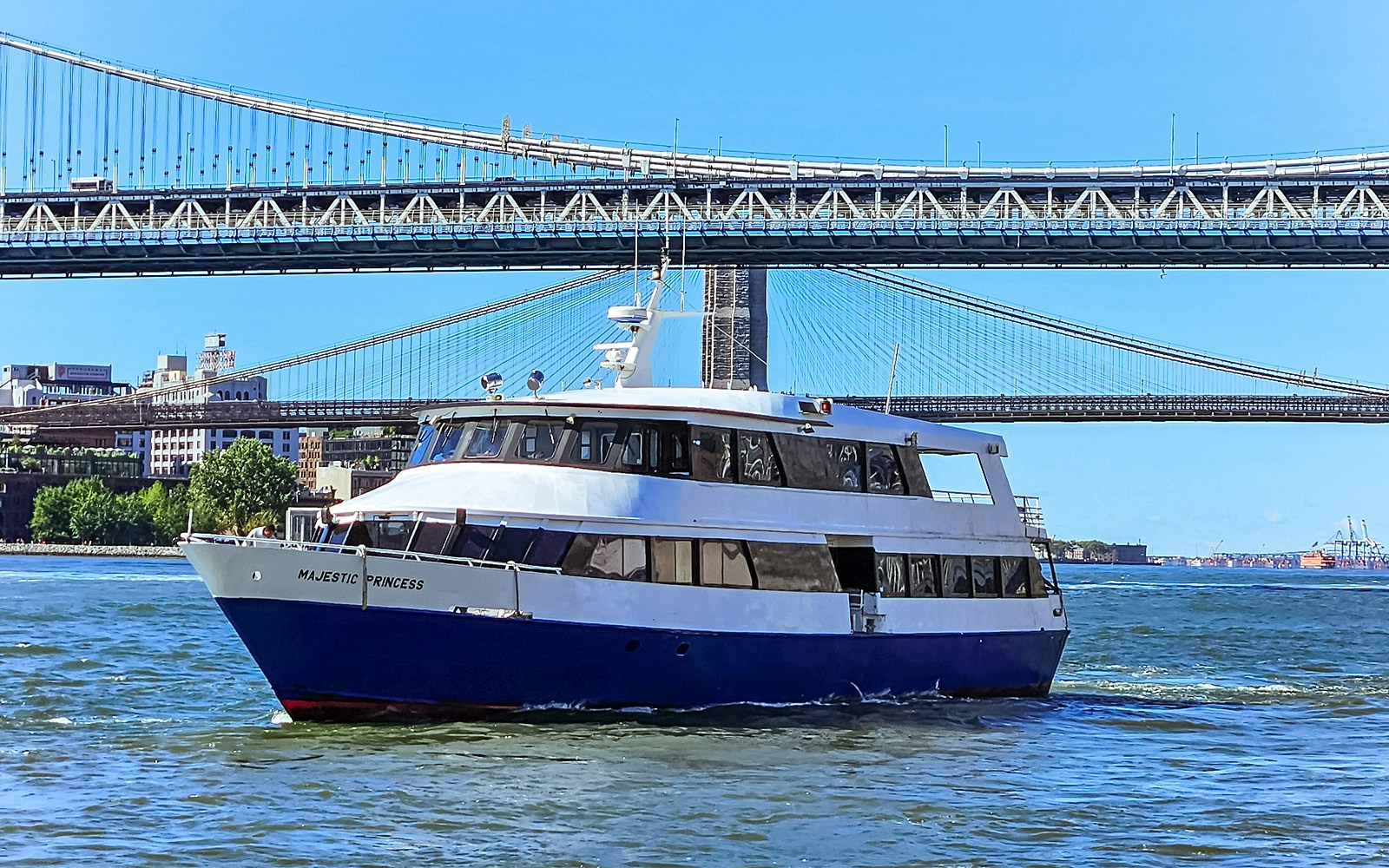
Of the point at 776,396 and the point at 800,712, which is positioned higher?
the point at 776,396

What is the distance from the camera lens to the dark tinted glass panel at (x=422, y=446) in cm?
2353

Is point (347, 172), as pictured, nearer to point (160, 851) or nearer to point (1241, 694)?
point (1241, 694)

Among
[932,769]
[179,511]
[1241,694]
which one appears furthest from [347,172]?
[932,769]

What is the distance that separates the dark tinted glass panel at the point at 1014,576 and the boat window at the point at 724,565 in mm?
5549

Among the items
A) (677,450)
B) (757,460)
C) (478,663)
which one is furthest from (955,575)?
(478,663)

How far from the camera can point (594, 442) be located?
72.8ft

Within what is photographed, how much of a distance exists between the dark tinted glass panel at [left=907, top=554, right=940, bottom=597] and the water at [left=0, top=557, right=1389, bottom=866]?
146 centimetres

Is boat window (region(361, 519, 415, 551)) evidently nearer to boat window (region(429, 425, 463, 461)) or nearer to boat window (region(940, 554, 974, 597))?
boat window (region(429, 425, 463, 461))

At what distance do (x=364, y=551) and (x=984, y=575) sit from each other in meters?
9.88

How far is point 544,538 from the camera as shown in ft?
68.9

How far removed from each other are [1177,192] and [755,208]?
19404mm

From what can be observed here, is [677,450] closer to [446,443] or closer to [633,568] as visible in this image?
[633,568]

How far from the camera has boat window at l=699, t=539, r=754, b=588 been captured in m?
22.0

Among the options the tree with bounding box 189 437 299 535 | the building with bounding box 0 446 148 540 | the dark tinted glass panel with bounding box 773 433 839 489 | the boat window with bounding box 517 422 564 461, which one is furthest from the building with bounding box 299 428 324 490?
the boat window with bounding box 517 422 564 461
